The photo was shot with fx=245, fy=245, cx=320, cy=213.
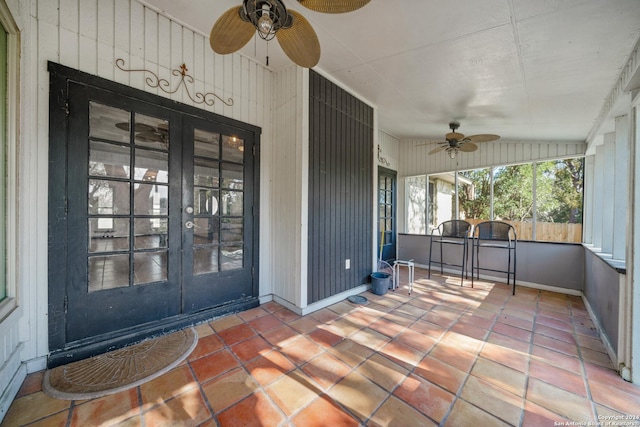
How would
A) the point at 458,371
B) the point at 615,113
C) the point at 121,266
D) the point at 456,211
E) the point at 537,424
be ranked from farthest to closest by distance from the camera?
the point at 456,211 < the point at 615,113 < the point at 121,266 < the point at 458,371 < the point at 537,424

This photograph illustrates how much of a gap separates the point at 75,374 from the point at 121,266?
78cm

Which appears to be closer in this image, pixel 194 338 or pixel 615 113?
pixel 194 338

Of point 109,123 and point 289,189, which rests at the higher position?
point 109,123

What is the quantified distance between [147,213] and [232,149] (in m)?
1.09

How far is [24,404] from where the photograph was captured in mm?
1460

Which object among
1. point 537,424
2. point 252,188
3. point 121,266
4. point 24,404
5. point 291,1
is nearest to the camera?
point 537,424

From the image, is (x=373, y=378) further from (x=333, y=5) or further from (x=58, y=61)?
(x=58, y=61)

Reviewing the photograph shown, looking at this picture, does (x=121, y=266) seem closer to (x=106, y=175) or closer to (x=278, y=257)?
(x=106, y=175)

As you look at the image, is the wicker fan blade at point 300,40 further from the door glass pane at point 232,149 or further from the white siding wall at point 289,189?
the door glass pane at point 232,149

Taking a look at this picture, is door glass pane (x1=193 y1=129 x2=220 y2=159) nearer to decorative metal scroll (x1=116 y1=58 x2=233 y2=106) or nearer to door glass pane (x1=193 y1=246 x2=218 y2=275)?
decorative metal scroll (x1=116 y1=58 x2=233 y2=106)

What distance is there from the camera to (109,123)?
207 centimetres

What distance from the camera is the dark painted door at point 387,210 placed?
5145mm

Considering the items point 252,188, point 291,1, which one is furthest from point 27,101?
point 291,1

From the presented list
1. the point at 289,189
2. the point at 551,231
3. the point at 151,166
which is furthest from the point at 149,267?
the point at 551,231
